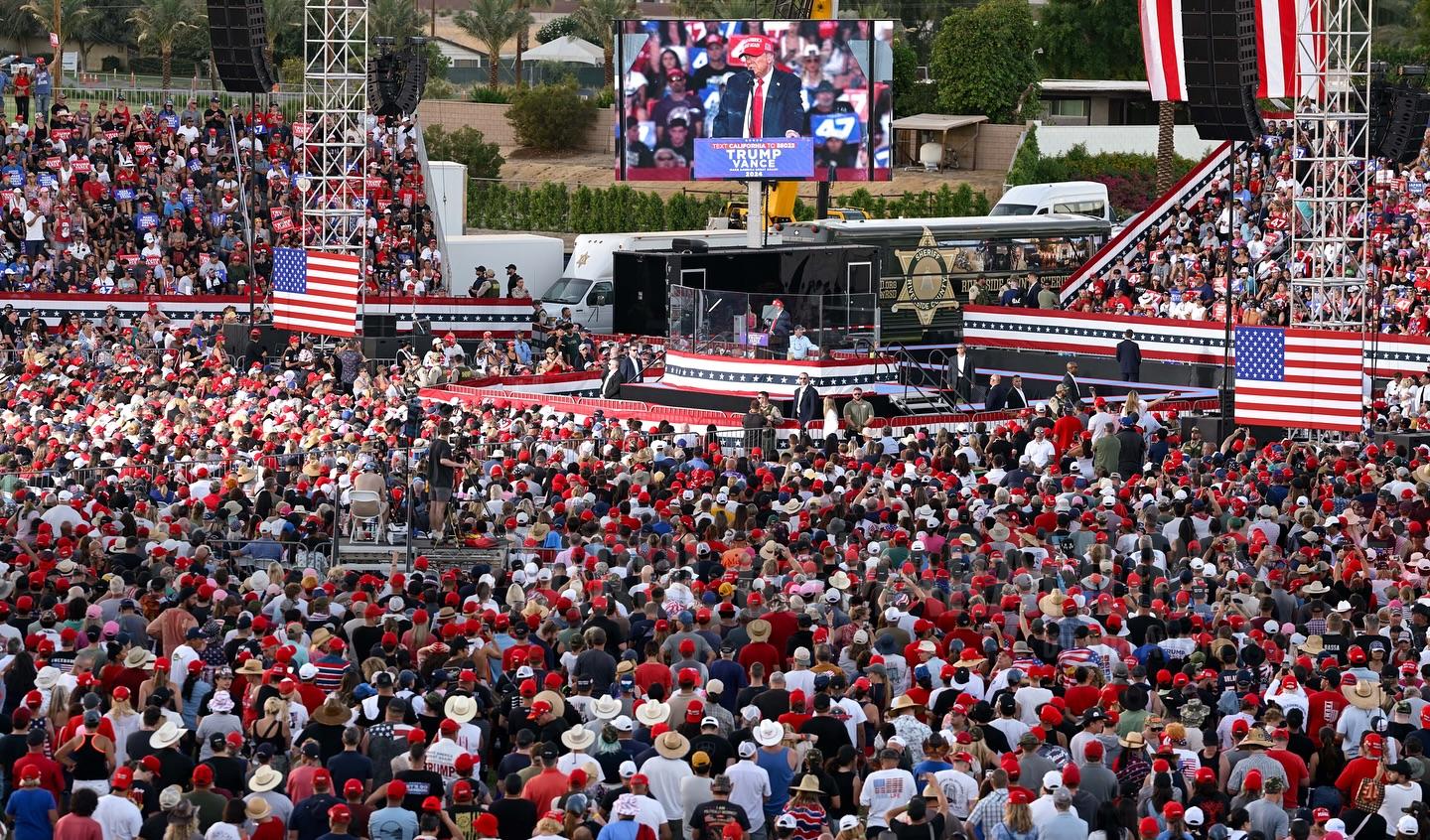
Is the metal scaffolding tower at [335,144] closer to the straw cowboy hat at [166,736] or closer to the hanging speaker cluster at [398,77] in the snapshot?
the hanging speaker cluster at [398,77]

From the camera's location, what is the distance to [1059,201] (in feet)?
161

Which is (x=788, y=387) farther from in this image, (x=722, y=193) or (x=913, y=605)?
(x=722, y=193)

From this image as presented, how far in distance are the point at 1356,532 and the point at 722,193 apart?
4311 centimetres

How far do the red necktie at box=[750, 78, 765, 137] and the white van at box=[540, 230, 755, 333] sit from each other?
7.97 feet

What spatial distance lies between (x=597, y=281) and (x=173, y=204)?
308 inches

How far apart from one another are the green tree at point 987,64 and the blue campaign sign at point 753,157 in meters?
28.2

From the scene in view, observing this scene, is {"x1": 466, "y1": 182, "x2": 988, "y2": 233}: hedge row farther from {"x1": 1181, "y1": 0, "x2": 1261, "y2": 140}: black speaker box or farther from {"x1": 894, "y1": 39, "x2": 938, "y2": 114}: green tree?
{"x1": 1181, "y1": 0, "x2": 1261, "y2": 140}: black speaker box

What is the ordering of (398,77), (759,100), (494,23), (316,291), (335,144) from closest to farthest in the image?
(316,291) → (335,144) → (759,100) → (398,77) → (494,23)

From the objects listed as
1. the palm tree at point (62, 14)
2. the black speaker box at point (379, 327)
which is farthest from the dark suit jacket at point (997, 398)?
the palm tree at point (62, 14)

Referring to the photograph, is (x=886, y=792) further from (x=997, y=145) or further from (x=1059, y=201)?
(x=997, y=145)

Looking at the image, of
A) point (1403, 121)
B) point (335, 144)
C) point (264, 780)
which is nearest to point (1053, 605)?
point (264, 780)

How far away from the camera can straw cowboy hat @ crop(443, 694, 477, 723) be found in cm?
1443

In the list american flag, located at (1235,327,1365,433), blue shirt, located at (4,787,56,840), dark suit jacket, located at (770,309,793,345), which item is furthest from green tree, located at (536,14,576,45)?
blue shirt, located at (4,787,56,840)

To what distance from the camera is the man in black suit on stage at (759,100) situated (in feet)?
133
